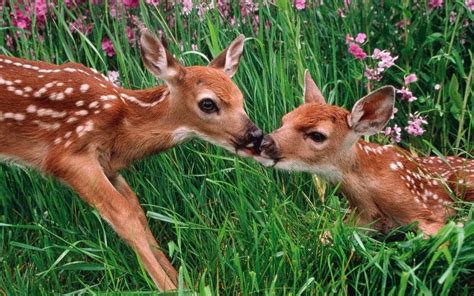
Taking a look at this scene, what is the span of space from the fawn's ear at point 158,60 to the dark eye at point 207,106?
194 millimetres

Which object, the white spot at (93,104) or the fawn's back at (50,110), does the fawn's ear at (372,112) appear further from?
the white spot at (93,104)

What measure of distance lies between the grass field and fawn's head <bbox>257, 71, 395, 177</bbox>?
8.9 inches

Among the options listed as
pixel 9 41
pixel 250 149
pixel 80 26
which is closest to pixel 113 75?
pixel 80 26

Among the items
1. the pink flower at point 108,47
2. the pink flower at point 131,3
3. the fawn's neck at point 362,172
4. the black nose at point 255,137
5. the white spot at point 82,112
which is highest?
the pink flower at point 131,3

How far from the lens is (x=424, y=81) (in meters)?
6.49

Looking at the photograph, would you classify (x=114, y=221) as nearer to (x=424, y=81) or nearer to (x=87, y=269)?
(x=87, y=269)

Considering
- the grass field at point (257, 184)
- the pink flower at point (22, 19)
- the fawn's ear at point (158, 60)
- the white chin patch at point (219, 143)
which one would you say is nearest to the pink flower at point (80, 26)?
the grass field at point (257, 184)

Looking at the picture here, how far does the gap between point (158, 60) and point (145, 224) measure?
846mm

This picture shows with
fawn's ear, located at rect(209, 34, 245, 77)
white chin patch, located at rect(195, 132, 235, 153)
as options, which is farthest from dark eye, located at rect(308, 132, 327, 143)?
fawn's ear, located at rect(209, 34, 245, 77)

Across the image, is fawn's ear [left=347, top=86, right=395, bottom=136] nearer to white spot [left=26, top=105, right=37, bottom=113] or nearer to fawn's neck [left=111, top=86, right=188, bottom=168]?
fawn's neck [left=111, top=86, right=188, bottom=168]

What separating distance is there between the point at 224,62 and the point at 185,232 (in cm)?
92

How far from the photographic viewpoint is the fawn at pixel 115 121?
17.1 feet

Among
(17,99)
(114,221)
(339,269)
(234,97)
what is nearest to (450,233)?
(339,269)

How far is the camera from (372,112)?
17.5 ft
